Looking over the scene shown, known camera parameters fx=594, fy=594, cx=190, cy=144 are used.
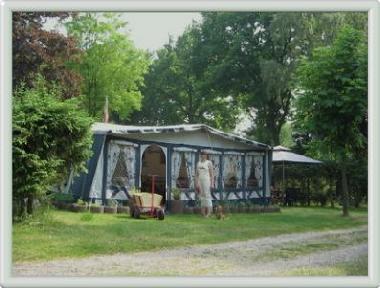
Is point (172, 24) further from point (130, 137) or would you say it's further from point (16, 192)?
point (130, 137)

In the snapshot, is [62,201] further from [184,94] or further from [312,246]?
[312,246]

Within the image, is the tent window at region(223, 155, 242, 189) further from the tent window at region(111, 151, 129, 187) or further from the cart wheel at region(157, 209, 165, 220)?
the cart wheel at region(157, 209, 165, 220)

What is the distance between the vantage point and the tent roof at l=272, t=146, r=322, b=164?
15152 mm

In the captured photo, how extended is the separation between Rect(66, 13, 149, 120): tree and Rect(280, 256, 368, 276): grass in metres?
5.71

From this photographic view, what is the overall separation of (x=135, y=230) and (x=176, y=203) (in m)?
3.90

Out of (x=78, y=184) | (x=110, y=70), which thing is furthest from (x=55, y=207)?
(x=110, y=70)

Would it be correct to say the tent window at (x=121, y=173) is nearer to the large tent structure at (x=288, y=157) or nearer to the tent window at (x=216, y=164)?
the tent window at (x=216, y=164)

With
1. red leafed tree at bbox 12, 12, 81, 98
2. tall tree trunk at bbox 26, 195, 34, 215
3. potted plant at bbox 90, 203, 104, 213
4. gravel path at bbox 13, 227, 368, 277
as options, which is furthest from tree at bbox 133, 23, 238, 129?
gravel path at bbox 13, 227, 368, 277

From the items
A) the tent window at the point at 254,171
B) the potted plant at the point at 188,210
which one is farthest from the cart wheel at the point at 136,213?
the tent window at the point at 254,171

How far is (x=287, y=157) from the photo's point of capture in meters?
15.4

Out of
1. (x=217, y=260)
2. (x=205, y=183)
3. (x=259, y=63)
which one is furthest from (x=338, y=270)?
(x=259, y=63)
